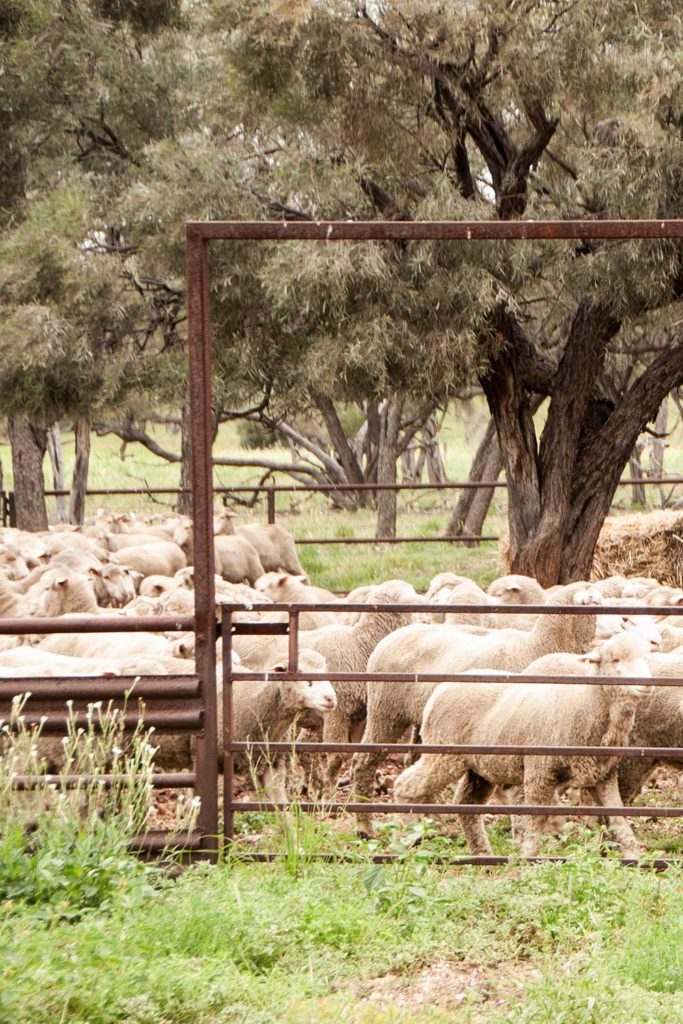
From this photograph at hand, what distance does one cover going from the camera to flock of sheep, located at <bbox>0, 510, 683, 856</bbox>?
6.23m

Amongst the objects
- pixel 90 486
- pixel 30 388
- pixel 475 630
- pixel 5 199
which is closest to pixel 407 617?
pixel 475 630

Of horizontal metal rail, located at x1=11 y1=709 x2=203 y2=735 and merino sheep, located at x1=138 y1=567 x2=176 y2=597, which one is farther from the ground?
horizontal metal rail, located at x1=11 y1=709 x2=203 y2=735

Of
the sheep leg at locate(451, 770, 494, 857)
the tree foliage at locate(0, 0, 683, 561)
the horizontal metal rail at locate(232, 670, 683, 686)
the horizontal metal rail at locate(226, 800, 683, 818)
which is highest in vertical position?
the tree foliage at locate(0, 0, 683, 561)

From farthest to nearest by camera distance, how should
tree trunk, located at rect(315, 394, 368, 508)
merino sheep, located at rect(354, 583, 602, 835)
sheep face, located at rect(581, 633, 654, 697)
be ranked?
tree trunk, located at rect(315, 394, 368, 508)
merino sheep, located at rect(354, 583, 602, 835)
sheep face, located at rect(581, 633, 654, 697)

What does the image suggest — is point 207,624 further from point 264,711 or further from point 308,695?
point 264,711

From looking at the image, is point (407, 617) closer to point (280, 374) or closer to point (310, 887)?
point (310, 887)

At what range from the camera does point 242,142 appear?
14750mm

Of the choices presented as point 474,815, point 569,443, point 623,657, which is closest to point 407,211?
point 569,443

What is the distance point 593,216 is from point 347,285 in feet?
9.72

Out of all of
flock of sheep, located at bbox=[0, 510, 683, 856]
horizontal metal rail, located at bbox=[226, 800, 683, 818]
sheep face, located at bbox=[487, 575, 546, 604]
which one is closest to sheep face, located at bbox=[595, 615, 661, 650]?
flock of sheep, located at bbox=[0, 510, 683, 856]

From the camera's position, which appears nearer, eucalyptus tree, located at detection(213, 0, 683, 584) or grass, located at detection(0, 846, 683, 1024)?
grass, located at detection(0, 846, 683, 1024)

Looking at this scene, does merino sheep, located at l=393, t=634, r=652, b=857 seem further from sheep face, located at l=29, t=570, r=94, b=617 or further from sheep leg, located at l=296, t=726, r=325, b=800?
sheep face, located at l=29, t=570, r=94, b=617

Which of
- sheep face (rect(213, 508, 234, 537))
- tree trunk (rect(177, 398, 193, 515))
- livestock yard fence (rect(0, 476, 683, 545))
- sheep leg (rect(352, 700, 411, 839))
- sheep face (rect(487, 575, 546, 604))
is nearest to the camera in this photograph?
sheep leg (rect(352, 700, 411, 839))

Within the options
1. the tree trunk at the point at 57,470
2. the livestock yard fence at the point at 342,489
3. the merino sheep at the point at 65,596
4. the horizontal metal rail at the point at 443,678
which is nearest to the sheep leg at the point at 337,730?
the horizontal metal rail at the point at 443,678
